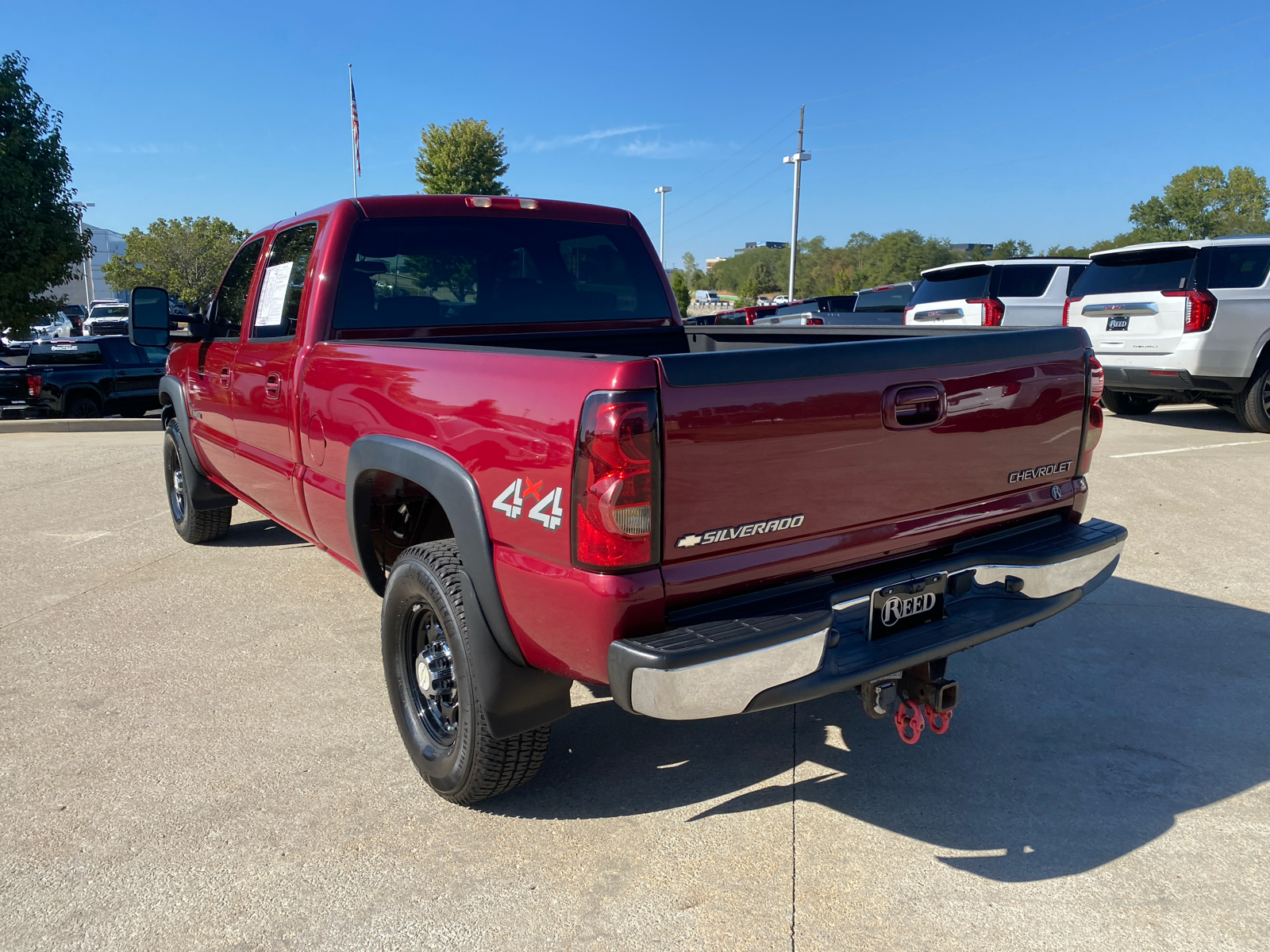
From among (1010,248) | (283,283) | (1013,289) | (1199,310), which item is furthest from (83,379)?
(1010,248)

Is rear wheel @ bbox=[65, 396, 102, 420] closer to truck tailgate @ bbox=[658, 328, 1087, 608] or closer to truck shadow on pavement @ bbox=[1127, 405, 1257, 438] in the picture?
truck tailgate @ bbox=[658, 328, 1087, 608]

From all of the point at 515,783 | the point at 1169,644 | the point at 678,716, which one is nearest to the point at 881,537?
the point at 678,716

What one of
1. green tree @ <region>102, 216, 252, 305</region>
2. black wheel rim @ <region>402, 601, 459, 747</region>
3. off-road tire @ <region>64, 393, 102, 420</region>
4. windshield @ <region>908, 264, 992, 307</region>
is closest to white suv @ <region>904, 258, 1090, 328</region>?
windshield @ <region>908, 264, 992, 307</region>

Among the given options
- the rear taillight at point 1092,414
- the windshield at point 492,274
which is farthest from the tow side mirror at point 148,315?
the rear taillight at point 1092,414

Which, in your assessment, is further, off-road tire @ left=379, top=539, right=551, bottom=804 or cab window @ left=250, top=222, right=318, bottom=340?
cab window @ left=250, top=222, right=318, bottom=340

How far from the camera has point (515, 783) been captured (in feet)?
9.45

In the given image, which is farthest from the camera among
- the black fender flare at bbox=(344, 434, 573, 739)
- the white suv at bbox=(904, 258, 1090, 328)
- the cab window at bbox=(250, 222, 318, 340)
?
the white suv at bbox=(904, 258, 1090, 328)

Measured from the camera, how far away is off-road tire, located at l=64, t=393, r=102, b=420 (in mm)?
13484

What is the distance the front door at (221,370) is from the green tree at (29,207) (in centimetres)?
1271

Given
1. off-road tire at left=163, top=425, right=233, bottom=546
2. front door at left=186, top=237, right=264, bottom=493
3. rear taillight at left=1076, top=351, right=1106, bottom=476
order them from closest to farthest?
rear taillight at left=1076, top=351, right=1106, bottom=476
front door at left=186, top=237, right=264, bottom=493
off-road tire at left=163, top=425, right=233, bottom=546

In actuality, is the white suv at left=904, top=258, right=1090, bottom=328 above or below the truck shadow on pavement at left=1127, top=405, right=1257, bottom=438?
above

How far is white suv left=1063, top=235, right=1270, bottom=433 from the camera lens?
905cm

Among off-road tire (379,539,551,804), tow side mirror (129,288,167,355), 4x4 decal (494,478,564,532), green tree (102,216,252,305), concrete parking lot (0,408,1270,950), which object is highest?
green tree (102,216,252,305)

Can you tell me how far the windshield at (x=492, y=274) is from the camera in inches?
150
